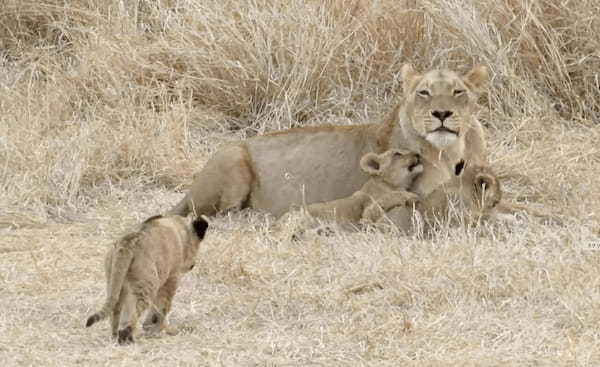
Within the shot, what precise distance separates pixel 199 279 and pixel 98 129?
2.51m

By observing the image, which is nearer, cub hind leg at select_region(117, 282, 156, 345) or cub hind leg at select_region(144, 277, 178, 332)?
cub hind leg at select_region(117, 282, 156, 345)

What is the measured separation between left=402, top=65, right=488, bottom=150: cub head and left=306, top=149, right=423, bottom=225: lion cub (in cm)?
16

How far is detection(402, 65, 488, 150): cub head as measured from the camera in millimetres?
7082

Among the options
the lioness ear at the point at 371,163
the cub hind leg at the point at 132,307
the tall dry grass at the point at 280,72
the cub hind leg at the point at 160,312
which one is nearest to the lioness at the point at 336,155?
the lioness ear at the point at 371,163

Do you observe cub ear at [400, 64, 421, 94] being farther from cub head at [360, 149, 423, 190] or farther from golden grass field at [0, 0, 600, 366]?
golden grass field at [0, 0, 600, 366]

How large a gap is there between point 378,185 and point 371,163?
12cm

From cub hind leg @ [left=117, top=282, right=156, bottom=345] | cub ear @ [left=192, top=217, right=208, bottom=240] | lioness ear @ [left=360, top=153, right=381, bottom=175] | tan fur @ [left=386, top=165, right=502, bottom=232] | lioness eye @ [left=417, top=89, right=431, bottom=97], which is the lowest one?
tan fur @ [left=386, top=165, right=502, bottom=232]

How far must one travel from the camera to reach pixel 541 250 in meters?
6.01

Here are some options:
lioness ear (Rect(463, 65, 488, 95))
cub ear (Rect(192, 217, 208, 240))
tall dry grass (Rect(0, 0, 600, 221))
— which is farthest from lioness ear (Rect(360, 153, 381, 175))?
cub ear (Rect(192, 217, 208, 240))

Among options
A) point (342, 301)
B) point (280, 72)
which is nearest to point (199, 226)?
point (342, 301)

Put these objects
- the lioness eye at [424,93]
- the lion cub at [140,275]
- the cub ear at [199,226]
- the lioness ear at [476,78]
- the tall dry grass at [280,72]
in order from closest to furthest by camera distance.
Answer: the lion cub at [140,275], the cub ear at [199,226], the lioness eye at [424,93], the lioness ear at [476,78], the tall dry grass at [280,72]

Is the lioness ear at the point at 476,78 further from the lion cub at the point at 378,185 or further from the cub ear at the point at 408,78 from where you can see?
the lion cub at the point at 378,185

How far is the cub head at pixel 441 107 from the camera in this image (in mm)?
7082

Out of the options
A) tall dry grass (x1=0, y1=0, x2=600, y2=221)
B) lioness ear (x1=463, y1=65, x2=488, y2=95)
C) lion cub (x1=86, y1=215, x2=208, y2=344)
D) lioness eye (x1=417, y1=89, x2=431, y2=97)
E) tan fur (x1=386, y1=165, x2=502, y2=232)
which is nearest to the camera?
lion cub (x1=86, y1=215, x2=208, y2=344)
